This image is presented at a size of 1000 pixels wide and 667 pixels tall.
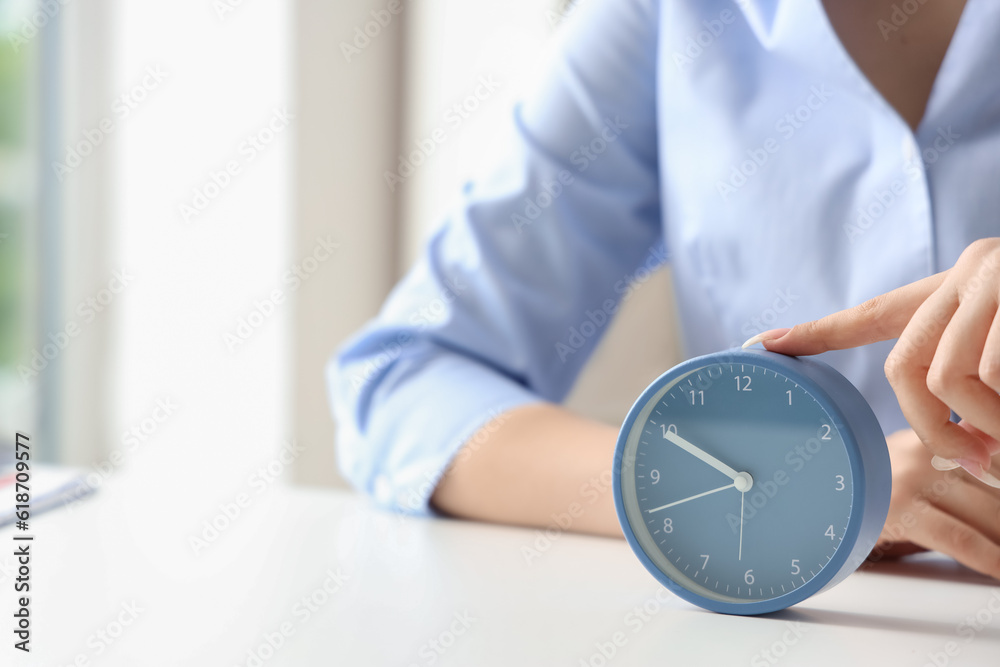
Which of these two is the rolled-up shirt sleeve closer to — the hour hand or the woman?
the woman

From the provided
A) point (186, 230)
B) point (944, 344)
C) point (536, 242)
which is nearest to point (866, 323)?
point (944, 344)

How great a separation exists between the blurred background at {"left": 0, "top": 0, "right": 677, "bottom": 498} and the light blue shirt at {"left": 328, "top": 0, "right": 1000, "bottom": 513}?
0.68m

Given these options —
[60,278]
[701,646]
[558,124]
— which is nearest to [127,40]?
[60,278]

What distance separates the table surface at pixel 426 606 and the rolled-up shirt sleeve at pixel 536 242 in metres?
0.18

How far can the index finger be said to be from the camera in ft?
1.46

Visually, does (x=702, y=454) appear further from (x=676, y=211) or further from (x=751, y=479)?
(x=676, y=211)

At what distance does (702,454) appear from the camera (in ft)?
1.62

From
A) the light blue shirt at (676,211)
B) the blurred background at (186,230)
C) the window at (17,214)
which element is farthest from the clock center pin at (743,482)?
the window at (17,214)

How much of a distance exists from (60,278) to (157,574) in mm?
1163

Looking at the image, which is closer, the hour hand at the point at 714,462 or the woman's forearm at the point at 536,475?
the hour hand at the point at 714,462

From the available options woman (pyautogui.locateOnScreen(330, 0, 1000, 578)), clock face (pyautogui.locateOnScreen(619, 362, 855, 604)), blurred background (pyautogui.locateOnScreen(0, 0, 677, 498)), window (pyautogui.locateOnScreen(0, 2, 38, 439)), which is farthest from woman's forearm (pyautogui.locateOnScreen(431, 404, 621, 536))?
window (pyautogui.locateOnScreen(0, 2, 38, 439))

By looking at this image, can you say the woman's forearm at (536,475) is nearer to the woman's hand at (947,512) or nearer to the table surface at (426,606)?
the table surface at (426,606)

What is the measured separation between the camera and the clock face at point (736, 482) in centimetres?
46

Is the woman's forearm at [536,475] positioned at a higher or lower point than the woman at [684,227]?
lower
